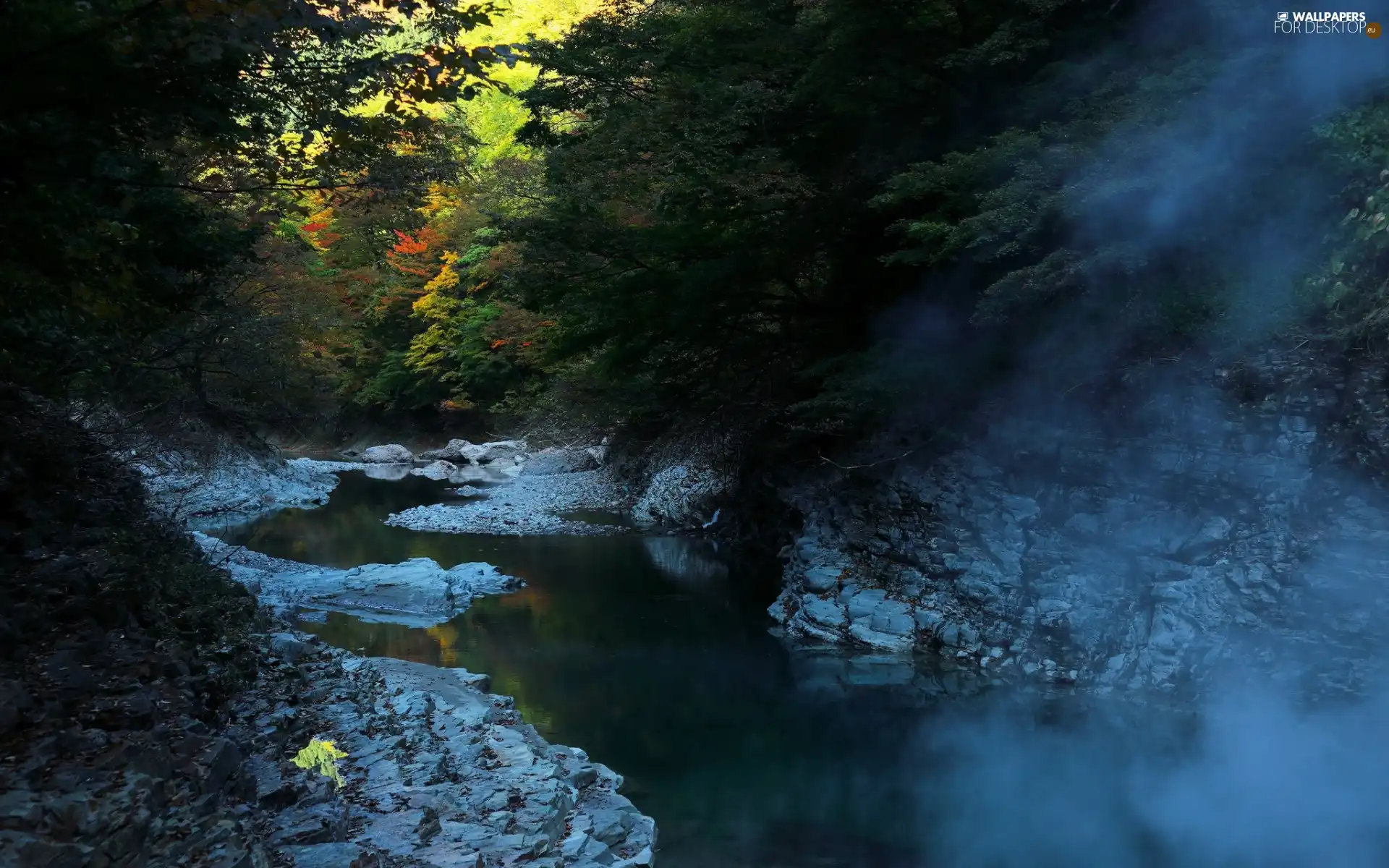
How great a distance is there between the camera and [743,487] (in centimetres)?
1816

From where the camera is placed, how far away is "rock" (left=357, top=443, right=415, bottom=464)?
37719mm

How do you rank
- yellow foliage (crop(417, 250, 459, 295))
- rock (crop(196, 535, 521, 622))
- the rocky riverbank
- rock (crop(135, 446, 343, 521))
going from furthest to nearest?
yellow foliage (crop(417, 250, 459, 295)) → rock (crop(135, 446, 343, 521)) → rock (crop(196, 535, 521, 622)) → the rocky riverbank

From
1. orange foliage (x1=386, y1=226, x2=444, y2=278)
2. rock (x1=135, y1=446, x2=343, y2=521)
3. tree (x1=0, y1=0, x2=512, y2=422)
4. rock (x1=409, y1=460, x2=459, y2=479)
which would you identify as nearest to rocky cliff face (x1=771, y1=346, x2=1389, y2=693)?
tree (x1=0, y1=0, x2=512, y2=422)

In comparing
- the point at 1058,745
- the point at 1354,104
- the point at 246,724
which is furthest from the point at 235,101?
the point at 1354,104

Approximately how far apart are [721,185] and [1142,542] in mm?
6907

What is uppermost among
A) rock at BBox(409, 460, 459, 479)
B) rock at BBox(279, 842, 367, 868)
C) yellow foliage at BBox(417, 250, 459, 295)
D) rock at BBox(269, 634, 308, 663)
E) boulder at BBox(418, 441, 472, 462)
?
yellow foliage at BBox(417, 250, 459, 295)

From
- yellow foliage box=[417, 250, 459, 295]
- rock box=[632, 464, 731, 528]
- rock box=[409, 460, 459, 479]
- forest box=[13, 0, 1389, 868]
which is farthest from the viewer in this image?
yellow foliage box=[417, 250, 459, 295]

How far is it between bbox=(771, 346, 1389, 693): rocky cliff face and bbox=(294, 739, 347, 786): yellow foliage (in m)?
7.04

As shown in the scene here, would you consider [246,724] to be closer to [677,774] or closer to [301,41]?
[677,774]

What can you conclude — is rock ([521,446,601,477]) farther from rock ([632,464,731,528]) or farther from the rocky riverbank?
the rocky riverbank

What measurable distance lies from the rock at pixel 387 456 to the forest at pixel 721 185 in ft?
51.6

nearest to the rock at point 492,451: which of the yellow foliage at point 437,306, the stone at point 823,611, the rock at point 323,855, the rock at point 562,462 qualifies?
the rock at point 562,462

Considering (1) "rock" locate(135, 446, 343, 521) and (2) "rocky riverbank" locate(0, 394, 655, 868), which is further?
(1) "rock" locate(135, 446, 343, 521)

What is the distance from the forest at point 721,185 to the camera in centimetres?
541
